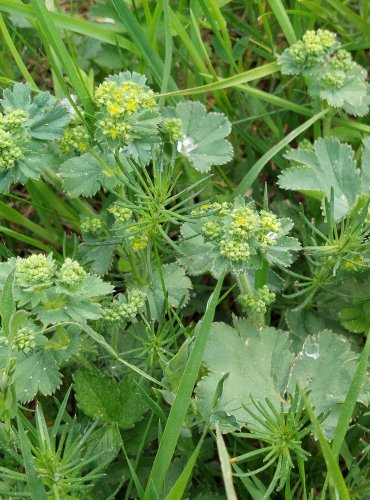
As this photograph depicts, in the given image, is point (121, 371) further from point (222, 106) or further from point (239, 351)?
point (222, 106)

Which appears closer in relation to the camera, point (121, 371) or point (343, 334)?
point (121, 371)

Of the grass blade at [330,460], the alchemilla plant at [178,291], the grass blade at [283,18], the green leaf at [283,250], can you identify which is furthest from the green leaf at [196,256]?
the grass blade at [283,18]

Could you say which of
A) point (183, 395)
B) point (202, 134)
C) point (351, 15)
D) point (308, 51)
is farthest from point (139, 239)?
point (351, 15)

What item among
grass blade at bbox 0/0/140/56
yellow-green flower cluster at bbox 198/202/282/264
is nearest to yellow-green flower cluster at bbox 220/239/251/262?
yellow-green flower cluster at bbox 198/202/282/264

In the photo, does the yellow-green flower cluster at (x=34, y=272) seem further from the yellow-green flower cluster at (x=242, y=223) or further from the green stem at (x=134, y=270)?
the yellow-green flower cluster at (x=242, y=223)

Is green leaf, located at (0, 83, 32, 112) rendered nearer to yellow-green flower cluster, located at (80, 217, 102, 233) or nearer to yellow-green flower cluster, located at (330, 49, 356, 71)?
yellow-green flower cluster, located at (80, 217, 102, 233)

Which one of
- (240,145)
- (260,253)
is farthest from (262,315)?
(240,145)

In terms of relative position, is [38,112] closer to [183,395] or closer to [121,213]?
[121,213]
